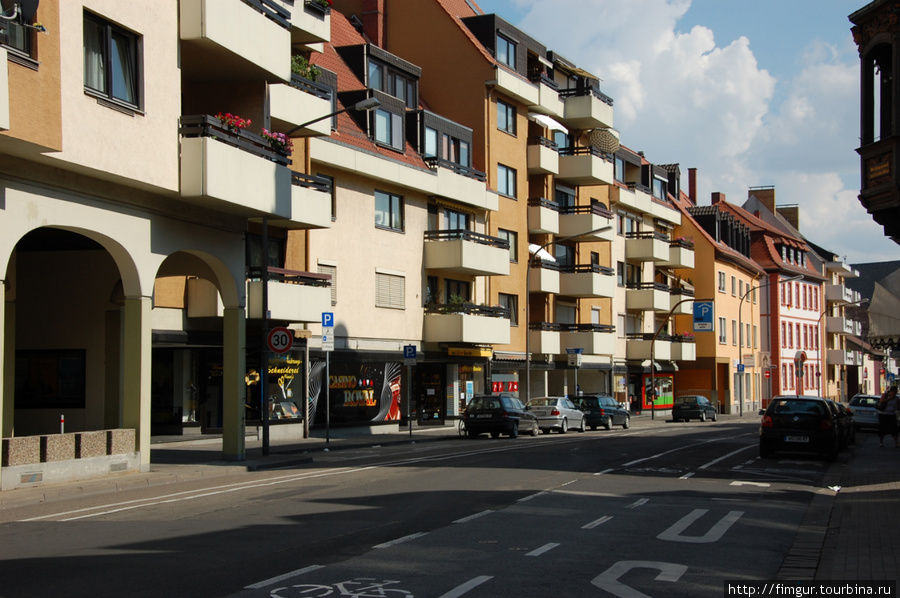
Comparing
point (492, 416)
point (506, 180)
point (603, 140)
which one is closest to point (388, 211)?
point (492, 416)

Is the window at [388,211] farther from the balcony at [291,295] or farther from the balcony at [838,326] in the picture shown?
the balcony at [838,326]

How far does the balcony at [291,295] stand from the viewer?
25875 mm

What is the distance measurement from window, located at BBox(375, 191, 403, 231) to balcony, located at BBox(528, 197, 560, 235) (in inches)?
452

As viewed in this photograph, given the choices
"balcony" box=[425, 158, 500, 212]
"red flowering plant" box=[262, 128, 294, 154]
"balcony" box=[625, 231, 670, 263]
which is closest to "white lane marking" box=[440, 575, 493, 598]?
"red flowering plant" box=[262, 128, 294, 154]

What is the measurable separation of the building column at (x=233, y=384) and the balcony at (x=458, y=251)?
56.0ft

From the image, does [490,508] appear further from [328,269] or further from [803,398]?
[328,269]

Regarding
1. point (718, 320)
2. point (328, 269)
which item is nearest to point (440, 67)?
point (328, 269)

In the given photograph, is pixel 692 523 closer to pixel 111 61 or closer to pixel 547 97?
pixel 111 61

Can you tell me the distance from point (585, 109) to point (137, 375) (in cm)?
3669

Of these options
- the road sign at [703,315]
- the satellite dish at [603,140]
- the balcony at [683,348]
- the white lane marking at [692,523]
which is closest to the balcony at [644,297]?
the road sign at [703,315]

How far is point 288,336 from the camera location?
74.6ft

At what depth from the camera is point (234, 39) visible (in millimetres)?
20891

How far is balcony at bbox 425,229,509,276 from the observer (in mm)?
39438

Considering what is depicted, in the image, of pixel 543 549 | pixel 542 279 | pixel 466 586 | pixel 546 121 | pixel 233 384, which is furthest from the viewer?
pixel 546 121
